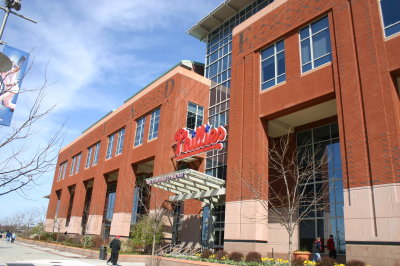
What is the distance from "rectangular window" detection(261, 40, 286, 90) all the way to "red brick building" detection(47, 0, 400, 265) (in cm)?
8

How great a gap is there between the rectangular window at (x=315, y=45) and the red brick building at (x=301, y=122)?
7 cm

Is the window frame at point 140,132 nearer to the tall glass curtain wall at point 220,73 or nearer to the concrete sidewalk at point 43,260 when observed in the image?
the tall glass curtain wall at point 220,73

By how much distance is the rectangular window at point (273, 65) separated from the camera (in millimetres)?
21625

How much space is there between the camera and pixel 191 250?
2648cm

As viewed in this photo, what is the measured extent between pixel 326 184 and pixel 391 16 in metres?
9.85

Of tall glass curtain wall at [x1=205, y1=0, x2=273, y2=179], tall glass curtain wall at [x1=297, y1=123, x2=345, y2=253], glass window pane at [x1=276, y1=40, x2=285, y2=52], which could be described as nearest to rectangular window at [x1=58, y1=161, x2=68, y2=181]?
tall glass curtain wall at [x1=205, y1=0, x2=273, y2=179]

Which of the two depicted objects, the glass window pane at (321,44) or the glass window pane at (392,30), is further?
the glass window pane at (321,44)

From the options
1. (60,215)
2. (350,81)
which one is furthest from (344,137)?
(60,215)

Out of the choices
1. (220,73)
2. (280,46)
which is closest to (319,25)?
(280,46)

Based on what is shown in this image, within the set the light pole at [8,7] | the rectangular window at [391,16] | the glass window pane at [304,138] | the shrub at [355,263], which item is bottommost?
the shrub at [355,263]

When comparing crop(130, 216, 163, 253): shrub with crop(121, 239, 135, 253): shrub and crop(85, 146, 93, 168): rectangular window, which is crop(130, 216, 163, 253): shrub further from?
crop(85, 146, 93, 168): rectangular window

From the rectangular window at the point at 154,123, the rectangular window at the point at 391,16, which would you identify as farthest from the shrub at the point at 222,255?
the rectangular window at the point at 154,123

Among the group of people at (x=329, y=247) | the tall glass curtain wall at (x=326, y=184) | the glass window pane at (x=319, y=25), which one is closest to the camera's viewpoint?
the group of people at (x=329, y=247)

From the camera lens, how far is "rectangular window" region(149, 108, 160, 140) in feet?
108
